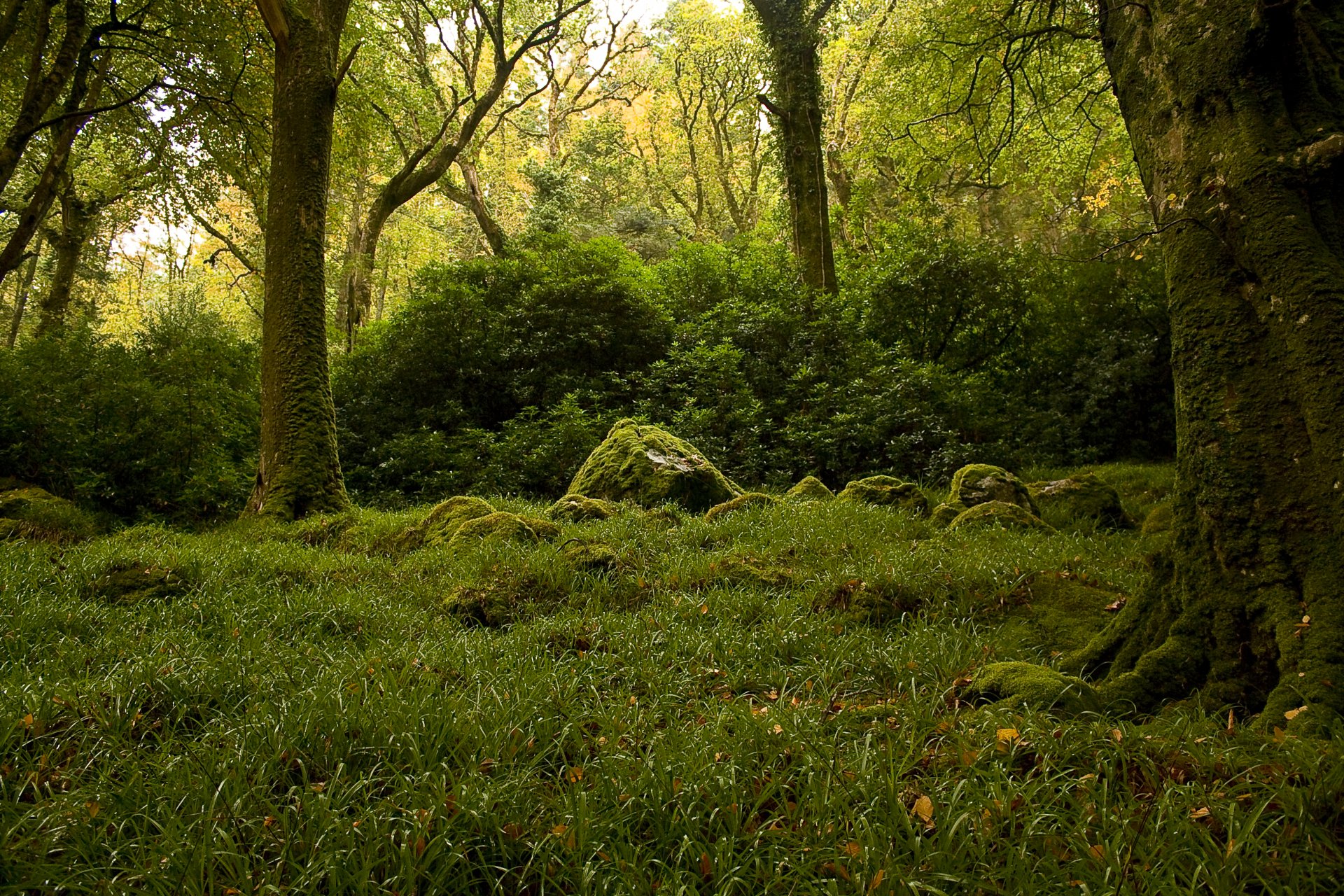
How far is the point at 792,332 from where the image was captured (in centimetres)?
1327

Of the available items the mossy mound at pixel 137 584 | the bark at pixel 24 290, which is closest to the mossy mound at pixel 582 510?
the mossy mound at pixel 137 584

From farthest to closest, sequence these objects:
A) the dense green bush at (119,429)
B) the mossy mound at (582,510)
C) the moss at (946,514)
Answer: the dense green bush at (119,429), the mossy mound at (582,510), the moss at (946,514)

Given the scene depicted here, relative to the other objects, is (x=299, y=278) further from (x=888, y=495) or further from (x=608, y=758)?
(x=608, y=758)

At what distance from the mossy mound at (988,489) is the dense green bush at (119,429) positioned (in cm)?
1009

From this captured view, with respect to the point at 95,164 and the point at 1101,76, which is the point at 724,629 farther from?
the point at 95,164

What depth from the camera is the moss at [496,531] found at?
6.00 metres

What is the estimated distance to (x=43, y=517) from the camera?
7711 mm

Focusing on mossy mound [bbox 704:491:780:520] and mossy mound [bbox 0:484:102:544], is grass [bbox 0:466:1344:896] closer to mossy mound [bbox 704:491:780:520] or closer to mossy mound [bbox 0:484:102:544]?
mossy mound [bbox 704:491:780:520]

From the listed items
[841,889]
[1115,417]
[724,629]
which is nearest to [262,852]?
[841,889]

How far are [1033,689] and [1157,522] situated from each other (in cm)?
478

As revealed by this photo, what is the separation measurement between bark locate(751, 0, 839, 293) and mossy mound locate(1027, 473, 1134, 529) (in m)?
7.94

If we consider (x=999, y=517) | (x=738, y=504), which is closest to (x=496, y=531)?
(x=738, y=504)

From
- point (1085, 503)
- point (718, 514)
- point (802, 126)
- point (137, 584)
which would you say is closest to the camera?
point (137, 584)

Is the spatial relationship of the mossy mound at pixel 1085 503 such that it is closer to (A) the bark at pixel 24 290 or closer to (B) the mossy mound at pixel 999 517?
(B) the mossy mound at pixel 999 517
